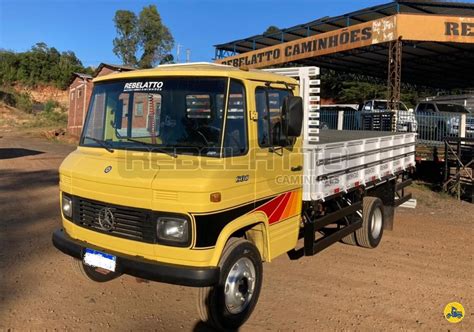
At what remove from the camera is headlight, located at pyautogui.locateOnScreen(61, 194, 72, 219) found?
4.26 meters

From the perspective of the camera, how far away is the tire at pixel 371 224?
6398 mm

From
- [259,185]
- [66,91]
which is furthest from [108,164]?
[66,91]

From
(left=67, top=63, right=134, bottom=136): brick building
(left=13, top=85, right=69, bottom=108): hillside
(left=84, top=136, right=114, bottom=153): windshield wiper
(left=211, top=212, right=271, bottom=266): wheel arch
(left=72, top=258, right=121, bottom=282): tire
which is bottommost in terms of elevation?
(left=72, top=258, right=121, bottom=282): tire

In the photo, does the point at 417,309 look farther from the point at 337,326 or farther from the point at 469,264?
the point at 469,264

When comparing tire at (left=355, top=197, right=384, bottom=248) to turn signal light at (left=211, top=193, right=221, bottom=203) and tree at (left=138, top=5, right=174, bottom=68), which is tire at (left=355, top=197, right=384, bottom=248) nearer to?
turn signal light at (left=211, top=193, right=221, bottom=203)

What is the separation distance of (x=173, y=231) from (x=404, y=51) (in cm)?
2068

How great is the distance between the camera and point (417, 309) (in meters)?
4.54

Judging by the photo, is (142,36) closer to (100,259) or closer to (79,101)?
(79,101)

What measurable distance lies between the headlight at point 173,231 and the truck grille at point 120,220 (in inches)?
3.0

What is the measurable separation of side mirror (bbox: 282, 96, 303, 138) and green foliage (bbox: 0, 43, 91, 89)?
214 feet

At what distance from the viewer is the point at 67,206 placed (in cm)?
432

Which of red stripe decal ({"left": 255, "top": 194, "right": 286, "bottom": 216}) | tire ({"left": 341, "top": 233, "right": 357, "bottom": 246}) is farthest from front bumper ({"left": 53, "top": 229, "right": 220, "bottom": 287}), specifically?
tire ({"left": 341, "top": 233, "right": 357, "bottom": 246})

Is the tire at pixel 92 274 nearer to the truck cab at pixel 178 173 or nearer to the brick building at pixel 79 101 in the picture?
the truck cab at pixel 178 173

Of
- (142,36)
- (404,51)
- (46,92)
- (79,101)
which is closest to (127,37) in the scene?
(142,36)
